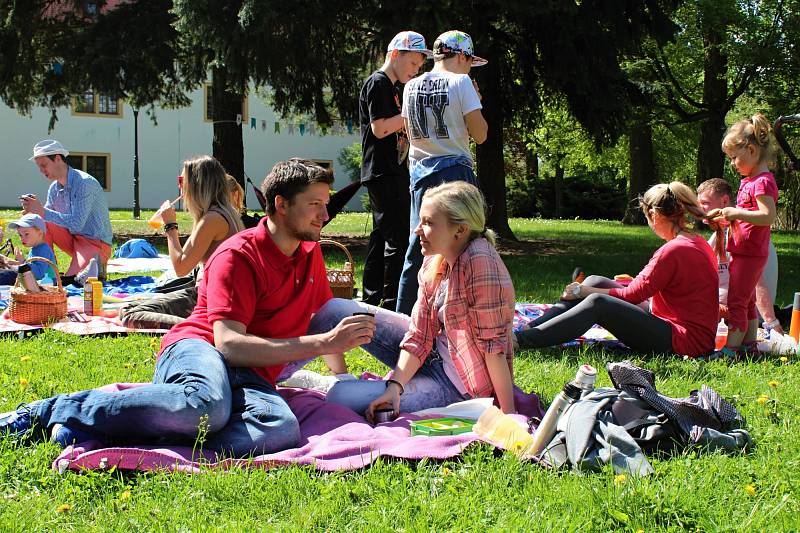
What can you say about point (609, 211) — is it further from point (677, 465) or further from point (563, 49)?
point (677, 465)

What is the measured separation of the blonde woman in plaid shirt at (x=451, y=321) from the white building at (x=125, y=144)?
31.5 metres

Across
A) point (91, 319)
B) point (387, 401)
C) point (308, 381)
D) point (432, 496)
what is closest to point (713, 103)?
point (91, 319)

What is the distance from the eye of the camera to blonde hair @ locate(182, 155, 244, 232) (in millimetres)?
5746

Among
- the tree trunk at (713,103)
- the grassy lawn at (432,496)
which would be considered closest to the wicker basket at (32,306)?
the grassy lawn at (432,496)

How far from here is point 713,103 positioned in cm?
2047

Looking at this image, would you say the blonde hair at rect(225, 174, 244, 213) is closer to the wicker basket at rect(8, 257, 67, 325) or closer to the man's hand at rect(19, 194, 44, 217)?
the wicker basket at rect(8, 257, 67, 325)

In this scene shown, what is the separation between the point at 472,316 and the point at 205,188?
2584 mm

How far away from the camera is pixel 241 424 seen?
3.46 meters

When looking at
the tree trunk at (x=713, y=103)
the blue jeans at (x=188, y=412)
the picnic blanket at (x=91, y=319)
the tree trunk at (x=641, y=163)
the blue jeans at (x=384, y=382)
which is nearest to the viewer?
the blue jeans at (x=188, y=412)

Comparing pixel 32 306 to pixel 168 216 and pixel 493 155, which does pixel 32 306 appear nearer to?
pixel 168 216

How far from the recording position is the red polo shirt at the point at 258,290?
3609 mm

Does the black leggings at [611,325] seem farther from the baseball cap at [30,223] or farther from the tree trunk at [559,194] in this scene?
the tree trunk at [559,194]

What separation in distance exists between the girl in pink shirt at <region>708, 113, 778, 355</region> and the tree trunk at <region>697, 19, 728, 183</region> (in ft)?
45.9

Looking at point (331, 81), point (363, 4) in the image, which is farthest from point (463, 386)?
point (331, 81)
